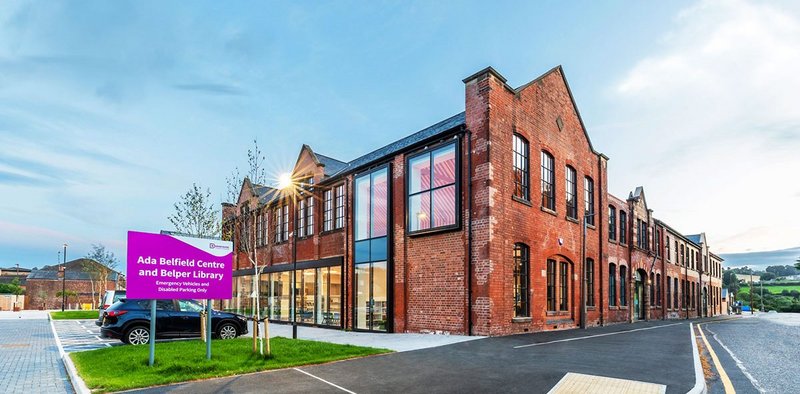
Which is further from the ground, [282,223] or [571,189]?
[571,189]

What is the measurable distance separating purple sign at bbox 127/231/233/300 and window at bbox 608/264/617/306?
19.7 m

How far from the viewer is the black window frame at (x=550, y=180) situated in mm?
19297

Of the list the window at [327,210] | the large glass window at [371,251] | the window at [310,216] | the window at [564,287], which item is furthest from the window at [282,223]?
the window at [564,287]

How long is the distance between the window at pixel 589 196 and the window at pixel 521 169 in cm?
603

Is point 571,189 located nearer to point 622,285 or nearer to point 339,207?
point 622,285

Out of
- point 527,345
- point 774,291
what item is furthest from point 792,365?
point 774,291

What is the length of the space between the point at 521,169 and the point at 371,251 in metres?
6.52

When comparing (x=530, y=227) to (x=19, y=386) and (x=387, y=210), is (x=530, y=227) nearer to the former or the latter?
(x=387, y=210)

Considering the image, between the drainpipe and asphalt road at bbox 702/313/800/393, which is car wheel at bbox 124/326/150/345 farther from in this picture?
asphalt road at bbox 702/313/800/393

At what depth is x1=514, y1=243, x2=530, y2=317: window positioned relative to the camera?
16.8 meters

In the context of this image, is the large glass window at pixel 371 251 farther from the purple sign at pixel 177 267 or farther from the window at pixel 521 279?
the purple sign at pixel 177 267

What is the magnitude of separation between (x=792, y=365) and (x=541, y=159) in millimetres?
10711

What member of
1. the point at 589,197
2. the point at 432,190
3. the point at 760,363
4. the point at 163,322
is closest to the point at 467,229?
the point at 432,190

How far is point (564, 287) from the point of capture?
787 inches
